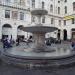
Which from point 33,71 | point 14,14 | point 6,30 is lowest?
point 33,71

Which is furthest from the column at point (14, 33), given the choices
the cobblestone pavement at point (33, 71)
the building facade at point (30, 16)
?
the cobblestone pavement at point (33, 71)

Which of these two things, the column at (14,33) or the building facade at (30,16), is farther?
the column at (14,33)

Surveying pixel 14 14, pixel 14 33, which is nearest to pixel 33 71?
pixel 14 33

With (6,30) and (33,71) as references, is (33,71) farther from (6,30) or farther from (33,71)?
(6,30)

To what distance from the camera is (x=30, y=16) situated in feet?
108

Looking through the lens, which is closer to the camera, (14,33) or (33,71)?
(33,71)

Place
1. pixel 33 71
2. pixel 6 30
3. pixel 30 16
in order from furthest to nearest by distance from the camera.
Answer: pixel 30 16 < pixel 6 30 < pixel 33 71

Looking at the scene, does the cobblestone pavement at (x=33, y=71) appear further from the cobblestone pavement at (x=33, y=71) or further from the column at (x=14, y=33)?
the column at (x=14, y=33)

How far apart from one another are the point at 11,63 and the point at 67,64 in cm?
296

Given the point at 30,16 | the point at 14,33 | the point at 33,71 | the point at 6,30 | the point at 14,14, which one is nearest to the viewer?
the point at 33,71

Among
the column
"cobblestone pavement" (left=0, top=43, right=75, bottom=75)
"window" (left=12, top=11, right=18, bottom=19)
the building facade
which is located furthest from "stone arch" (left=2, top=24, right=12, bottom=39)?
"cobblestone pavement" (left=0, top=43, right=75, bottom=75)

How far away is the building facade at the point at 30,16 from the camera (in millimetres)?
29406

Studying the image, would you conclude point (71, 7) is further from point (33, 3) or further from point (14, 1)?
point (14, 1)

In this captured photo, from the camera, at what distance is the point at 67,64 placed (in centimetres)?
777
